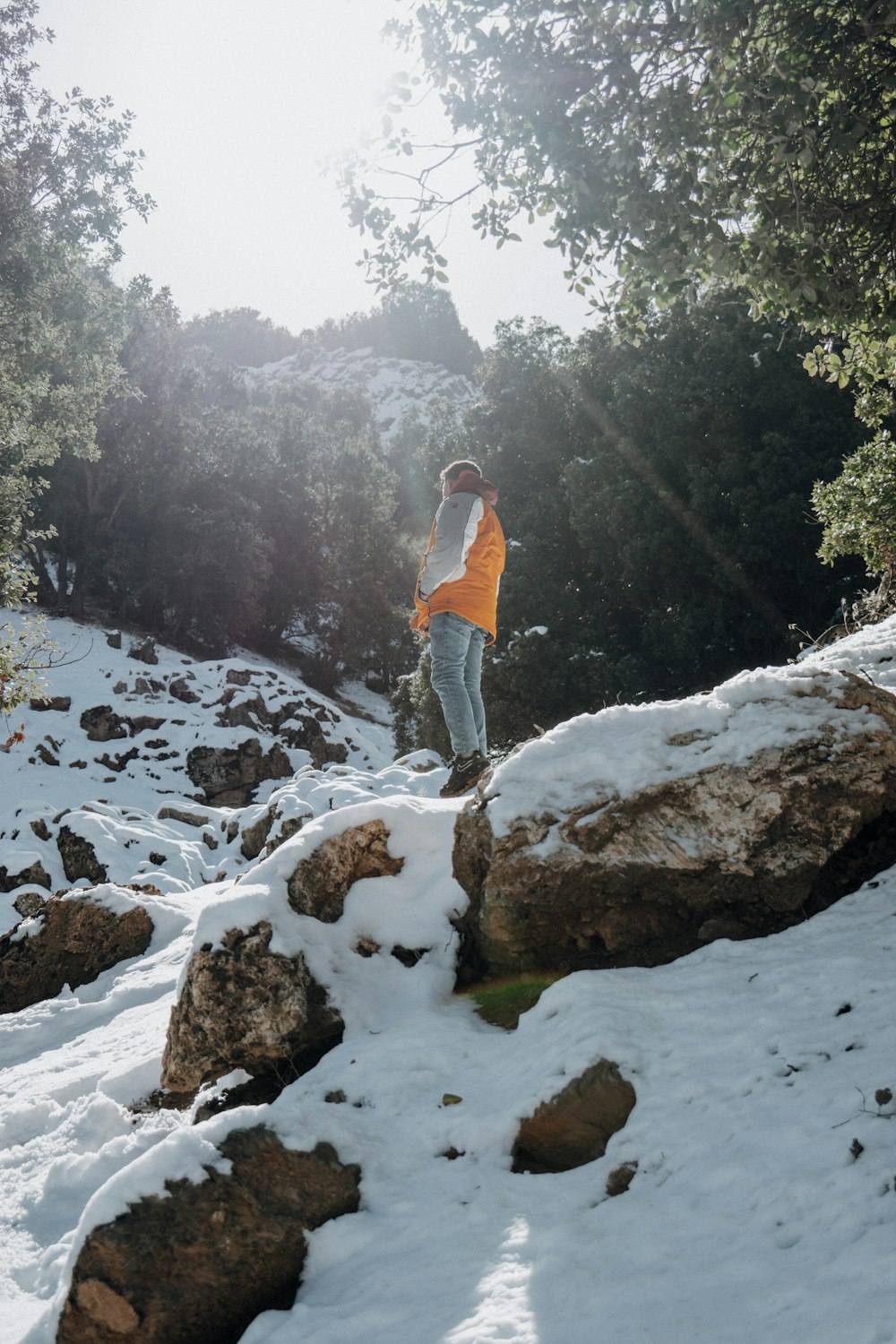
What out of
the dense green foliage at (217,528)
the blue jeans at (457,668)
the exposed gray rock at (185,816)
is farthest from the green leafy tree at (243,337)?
the blue jeans at (457,668)

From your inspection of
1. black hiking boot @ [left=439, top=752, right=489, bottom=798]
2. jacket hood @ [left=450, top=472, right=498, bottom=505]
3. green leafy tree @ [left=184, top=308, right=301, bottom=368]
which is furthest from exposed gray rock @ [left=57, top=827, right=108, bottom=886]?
green leafy tree @ [left=184, top=308, right=301, bottom=368]

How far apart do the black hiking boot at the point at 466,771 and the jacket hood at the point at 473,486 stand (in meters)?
1.96

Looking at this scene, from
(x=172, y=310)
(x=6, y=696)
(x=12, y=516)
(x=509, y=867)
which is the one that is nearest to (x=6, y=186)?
(x=12, y=516)

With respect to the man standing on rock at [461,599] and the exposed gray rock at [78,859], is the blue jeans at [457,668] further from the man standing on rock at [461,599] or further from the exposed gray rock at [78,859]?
the exposed gray rock at [78,859]

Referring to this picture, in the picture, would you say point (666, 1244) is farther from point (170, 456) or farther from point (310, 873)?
point (170, 456)

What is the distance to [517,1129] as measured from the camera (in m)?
2.92

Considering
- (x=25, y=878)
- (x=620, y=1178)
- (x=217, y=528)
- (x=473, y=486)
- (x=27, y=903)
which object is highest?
(x=217, y=528)

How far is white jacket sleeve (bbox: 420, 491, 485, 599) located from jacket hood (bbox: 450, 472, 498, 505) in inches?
7.3

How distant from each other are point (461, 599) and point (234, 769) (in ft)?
39.9

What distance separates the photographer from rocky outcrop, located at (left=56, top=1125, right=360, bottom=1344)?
101 inches

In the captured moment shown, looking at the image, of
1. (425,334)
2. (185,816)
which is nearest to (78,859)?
(185,816)

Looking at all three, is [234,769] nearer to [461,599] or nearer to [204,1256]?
[461,599]

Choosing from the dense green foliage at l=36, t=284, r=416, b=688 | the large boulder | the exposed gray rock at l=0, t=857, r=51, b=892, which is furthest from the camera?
the dense green foliage at l=36, t=284, r=416, b=688

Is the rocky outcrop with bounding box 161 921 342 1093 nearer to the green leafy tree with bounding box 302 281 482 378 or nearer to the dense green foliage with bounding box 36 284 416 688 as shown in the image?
the dense green foliage with bounding box 36 284 416 688
